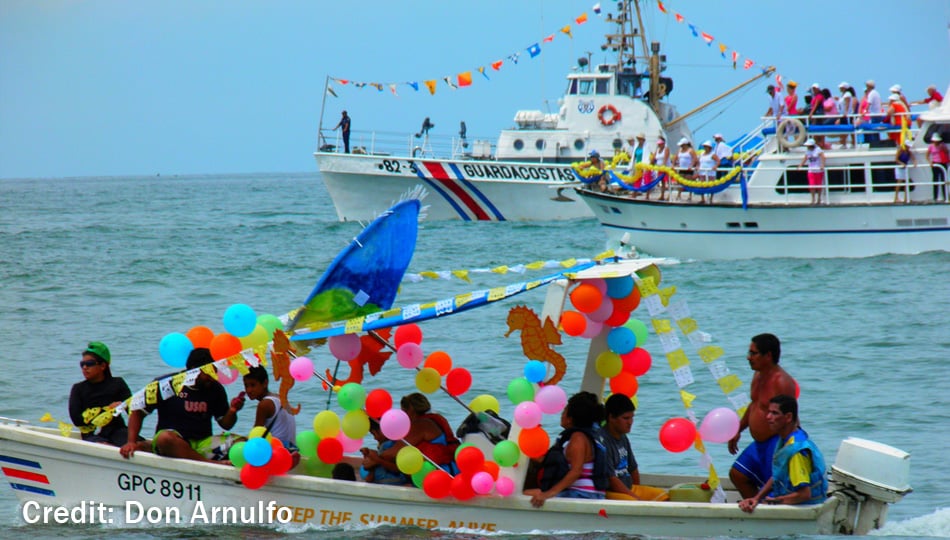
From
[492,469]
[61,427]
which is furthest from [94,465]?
[492,469]

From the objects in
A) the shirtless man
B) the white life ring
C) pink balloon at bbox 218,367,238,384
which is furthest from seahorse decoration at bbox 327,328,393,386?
→ the white life ring

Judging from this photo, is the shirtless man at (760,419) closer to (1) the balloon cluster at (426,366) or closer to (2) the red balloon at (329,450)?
(1) the balloon cluster at (426,366)

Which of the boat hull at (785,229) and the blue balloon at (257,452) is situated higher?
the boat hull at (785,229)

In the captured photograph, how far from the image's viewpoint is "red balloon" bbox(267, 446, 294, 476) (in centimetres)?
782

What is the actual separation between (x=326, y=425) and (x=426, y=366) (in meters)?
0.92

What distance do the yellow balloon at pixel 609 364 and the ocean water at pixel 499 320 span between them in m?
0.80

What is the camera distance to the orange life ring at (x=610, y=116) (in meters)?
36.4

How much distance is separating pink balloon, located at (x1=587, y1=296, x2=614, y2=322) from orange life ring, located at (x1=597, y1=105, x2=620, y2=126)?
29324mm

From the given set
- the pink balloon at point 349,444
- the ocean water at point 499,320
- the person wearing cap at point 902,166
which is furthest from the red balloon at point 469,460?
the person wearing cap at point 902,166

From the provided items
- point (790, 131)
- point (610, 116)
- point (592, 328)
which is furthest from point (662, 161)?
point (592, 328)

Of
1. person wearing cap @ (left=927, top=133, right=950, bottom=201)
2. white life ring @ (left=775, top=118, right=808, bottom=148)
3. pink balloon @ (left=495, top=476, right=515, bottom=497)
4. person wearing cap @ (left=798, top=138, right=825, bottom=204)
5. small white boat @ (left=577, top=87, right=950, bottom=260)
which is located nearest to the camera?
pink balloon @ (left=495, top=476, right=515, bottom=497)

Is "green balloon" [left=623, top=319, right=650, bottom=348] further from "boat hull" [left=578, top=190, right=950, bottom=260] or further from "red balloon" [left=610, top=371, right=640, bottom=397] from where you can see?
"boat hull" [left=578, top=190, right=950, bottom=260]

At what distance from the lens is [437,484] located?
7.62 meters

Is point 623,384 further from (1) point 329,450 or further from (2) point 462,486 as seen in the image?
(1) point 329,450
